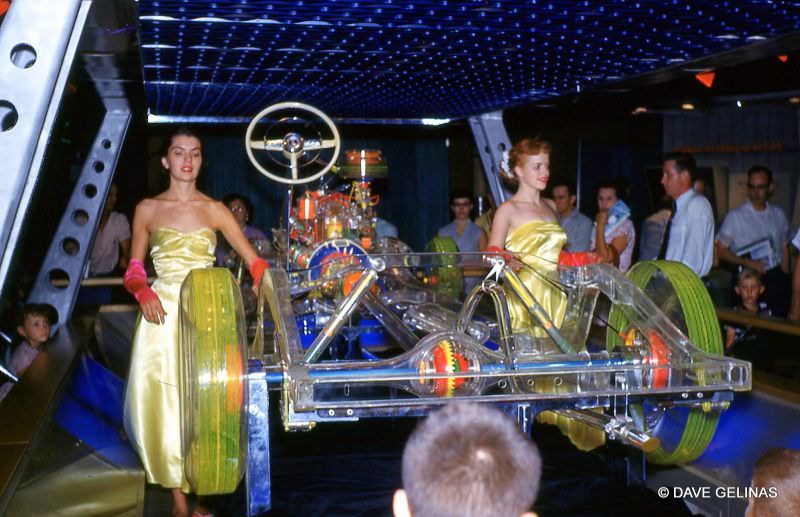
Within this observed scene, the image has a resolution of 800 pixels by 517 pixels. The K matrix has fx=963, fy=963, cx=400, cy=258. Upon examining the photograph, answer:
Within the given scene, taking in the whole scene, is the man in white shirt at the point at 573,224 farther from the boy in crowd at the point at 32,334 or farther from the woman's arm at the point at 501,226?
the boy in crowd at the point at 32,334

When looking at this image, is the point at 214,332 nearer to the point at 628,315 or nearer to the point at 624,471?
the point at 628,315

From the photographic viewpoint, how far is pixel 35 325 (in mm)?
6172

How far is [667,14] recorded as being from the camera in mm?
3494

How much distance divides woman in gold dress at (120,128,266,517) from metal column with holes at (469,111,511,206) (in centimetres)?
308

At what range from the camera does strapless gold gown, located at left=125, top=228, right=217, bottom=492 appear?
180 inches

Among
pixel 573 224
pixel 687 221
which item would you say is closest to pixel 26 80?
pixel 687 221

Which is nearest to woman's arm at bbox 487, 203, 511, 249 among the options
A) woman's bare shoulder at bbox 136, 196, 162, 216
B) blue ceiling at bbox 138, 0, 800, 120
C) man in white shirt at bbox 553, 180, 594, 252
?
blue ceiling at bbox 138, 0, 800, 120

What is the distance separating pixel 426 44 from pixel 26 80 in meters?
1.96

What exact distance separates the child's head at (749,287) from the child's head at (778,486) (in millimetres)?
3869

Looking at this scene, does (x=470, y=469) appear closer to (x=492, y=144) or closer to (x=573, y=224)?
(x=492, y=144)

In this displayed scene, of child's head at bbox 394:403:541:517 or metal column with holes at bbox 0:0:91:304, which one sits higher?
metal column with holes at bbox 0:0:91:304

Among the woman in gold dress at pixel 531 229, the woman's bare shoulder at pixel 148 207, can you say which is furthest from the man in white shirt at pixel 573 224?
the woman's bare shoulder at pixel 148 207

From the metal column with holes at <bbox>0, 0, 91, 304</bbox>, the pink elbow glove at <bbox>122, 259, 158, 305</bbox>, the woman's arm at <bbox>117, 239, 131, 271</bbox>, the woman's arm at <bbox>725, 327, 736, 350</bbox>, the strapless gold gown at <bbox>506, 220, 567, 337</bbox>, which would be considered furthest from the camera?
the woman's arm at <bbox>117, 239, 131, 271</bbox>

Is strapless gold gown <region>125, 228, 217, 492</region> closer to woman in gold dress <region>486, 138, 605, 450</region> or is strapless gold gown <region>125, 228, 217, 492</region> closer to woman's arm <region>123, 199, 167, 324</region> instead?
woman's arm <region>123, 199, 167, 324</region>
